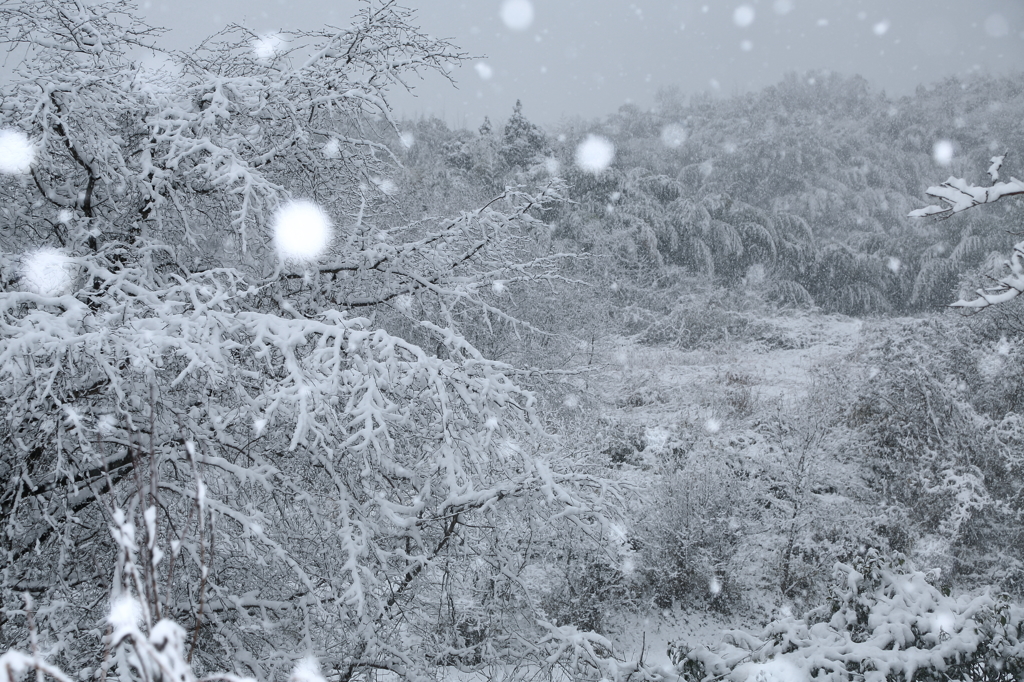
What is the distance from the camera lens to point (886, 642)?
3.43 meters

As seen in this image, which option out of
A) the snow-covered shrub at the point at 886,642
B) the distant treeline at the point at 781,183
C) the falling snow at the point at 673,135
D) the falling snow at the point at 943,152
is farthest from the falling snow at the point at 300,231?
the falling snow at the point at 943,152

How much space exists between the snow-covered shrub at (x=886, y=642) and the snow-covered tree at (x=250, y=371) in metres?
1.29

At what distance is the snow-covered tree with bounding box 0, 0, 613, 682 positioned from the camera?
208 centimetres

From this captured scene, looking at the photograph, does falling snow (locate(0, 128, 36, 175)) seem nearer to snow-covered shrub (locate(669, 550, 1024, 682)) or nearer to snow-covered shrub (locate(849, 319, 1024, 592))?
snow-covered shrub (locate(669, 550, 1024, 682))

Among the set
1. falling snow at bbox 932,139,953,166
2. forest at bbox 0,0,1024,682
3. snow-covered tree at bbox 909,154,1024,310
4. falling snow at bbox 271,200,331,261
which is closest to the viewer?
snow-covered tree at bbox 909,154,1024,310

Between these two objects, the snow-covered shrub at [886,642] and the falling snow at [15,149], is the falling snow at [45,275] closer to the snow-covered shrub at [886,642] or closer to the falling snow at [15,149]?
the falling snow at [15,149]

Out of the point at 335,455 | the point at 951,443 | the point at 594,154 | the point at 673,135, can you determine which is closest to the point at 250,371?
the point at 335,455

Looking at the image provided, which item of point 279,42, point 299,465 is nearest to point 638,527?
point 299,465

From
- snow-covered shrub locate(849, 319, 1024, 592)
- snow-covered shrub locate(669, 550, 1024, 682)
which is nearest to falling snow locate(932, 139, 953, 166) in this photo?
snow-covered shrub locate(849, 319, 1024, 592)

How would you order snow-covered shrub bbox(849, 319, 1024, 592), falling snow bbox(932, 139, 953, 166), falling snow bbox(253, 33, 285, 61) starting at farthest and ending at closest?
falling snow bbox(932, 139, 953, 166)
snow-covered shrub bbox(849, 319, 1024, 592)
falling snow bbox(253, 33, 285, 61)

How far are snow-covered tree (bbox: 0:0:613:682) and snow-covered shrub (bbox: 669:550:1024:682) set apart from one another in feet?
4.24

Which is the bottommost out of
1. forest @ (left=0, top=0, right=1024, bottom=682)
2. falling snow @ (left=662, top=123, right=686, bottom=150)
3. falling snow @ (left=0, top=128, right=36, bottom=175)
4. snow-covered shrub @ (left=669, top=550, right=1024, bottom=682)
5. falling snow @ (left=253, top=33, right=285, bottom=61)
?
snow-covered shrub @ (left=669, top=550, right=1024, bottom=682)

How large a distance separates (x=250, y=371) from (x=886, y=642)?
12.3ft

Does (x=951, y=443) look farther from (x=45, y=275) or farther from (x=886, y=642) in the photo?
(x=45, y=275)
